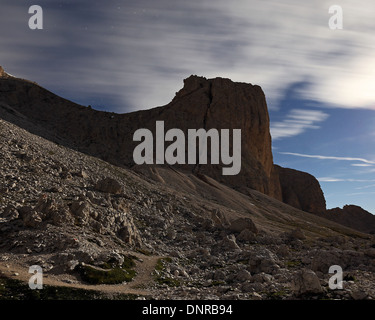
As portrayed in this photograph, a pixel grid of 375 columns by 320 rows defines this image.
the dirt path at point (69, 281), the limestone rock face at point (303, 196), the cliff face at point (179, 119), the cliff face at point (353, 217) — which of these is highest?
the cliff face at point (179, 119)

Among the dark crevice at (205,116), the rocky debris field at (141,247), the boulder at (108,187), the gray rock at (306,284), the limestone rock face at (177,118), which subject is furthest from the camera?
the limestone rock face at (177,118)

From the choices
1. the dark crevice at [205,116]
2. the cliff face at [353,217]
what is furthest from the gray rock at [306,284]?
the cliff face at [353,217]

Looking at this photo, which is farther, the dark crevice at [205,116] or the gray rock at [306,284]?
the dark crevice at [205,116]

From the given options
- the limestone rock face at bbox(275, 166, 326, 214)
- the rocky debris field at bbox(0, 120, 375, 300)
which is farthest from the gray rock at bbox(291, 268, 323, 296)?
the limestone rock face at bbox(275, 166, 326, 214)

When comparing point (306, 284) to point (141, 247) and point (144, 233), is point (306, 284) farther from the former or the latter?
point (144, 233)

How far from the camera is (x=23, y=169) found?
5281cm

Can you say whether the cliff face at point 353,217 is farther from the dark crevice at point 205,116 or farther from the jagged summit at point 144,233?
the dark crevice at point 205,116

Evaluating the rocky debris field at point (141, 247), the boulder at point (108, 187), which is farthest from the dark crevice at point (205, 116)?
the boulder at point (108, 187)

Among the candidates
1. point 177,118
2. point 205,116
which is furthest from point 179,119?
point 205,116

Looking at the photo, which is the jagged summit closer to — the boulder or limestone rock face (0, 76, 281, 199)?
the boulder

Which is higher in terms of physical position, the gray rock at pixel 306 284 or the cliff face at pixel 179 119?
the cliff face at pixel 179 119

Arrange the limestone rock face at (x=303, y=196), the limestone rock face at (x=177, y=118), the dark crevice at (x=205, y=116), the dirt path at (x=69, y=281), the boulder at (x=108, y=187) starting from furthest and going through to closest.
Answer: the limestone rock face at (x=303, y=196)
the limestone rock face at (x=177, y=118)
the dark crevice at (x=205, y=116)
the boulder at (x=108, y=187)
the dirt path at (x=69, y=281)

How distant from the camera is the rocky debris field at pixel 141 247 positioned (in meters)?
26.3
